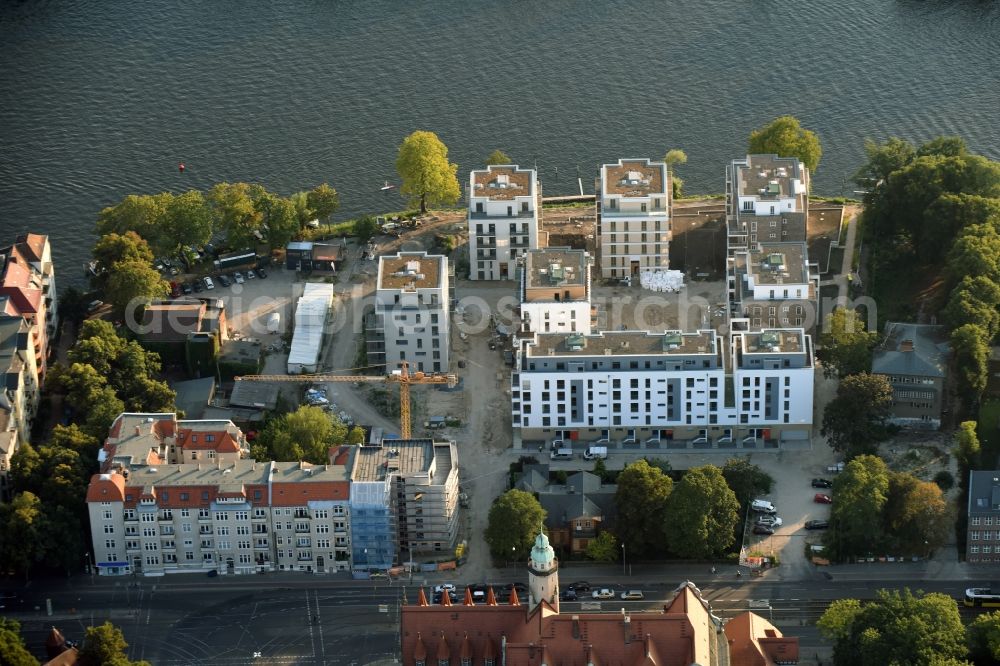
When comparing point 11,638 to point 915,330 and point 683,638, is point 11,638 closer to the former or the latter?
point 683,638

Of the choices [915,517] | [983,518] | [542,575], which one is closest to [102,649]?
[542,575]

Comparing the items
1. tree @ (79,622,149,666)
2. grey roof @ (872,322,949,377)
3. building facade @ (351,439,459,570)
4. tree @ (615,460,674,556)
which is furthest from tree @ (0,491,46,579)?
grey roof @ (872,322,949,377)

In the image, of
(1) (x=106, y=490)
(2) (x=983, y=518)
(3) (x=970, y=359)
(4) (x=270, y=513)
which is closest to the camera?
(2) (x=983, y=518)

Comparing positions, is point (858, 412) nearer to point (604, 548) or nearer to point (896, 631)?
point (604, 548)

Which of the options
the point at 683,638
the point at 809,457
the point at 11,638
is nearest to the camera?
the point at 683,638

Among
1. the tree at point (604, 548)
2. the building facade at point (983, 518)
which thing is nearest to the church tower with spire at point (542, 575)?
the tree at point (604, 548)

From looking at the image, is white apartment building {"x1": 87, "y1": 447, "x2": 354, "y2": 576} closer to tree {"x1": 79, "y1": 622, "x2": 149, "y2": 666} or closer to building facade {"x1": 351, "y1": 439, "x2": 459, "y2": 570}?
building facade {"x1": 351, "y1": 439, "x2": 459, "y2": 570}

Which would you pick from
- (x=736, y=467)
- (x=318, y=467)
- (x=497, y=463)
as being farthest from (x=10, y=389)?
(x=736, y=467)
